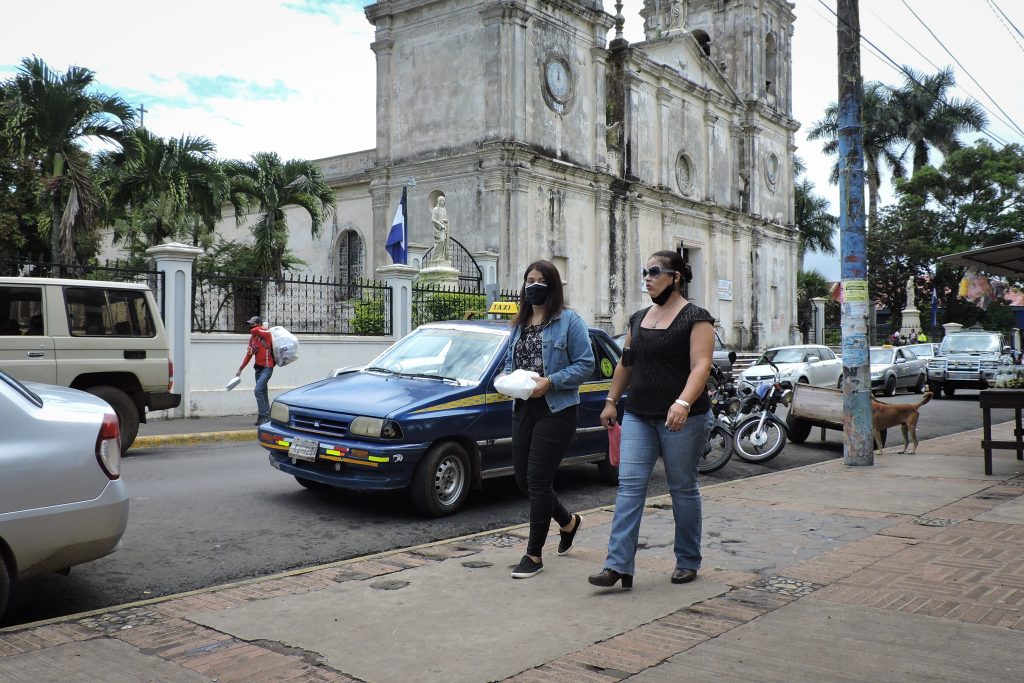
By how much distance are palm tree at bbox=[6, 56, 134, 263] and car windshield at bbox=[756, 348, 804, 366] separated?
1657 centimetres

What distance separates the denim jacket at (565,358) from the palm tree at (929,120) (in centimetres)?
5364

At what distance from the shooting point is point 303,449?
23.4ft

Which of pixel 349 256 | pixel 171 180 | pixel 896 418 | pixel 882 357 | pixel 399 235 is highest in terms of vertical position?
pixel 171 180

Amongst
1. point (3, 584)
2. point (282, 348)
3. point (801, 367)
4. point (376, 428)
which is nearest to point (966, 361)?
point (801, 367)

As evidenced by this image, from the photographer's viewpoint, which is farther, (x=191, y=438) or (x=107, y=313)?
(x=191, y=438)

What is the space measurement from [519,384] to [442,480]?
2.42m

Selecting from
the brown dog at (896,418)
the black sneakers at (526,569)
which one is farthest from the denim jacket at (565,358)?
the brown dog at (896,418)

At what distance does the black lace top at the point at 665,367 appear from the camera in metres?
4.82

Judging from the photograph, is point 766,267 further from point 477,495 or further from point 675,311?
point 675,311

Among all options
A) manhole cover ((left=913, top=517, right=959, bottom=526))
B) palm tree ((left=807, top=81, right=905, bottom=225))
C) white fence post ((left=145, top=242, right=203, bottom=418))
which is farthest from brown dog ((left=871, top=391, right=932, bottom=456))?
palm tree ((left=807, top=81, right=905, bottom=225))

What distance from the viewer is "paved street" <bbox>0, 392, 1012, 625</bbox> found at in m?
5.26

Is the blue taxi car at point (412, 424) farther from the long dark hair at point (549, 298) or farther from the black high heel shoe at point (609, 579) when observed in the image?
the black high heel shoe at point (609, 579)

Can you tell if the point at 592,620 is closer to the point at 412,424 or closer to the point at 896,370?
the point at 412,424

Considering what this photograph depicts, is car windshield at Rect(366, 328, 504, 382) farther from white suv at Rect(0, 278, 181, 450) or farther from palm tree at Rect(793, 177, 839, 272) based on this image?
palm tree at Rect(793, 177, 839, 272)
